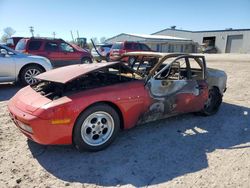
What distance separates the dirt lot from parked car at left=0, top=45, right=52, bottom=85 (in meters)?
3.40

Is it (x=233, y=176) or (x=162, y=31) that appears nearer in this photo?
(x=233, y=176)

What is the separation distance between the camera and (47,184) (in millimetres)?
2844

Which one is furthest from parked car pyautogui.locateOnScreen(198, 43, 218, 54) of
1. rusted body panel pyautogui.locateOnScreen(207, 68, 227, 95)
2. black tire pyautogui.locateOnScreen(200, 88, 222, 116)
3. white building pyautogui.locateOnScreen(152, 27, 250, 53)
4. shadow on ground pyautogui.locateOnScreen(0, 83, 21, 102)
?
black tire pyautogui.locateOnScreen(200, 88, 222, 116)

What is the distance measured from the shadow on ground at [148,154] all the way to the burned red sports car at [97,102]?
0.28m

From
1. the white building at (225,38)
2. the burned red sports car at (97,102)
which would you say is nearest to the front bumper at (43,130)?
the burned red sports car at (97,102)

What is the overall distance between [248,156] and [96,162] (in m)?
2.32

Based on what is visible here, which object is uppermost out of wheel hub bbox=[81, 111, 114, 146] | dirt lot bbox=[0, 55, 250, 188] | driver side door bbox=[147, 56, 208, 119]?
driver side door bbox=[147, 56, 208, 119]

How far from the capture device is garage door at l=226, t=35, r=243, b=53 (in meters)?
45.2

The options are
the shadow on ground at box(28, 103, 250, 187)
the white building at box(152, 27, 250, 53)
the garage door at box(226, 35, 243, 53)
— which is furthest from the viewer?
the garage door at box(226, 35, 243, 53)

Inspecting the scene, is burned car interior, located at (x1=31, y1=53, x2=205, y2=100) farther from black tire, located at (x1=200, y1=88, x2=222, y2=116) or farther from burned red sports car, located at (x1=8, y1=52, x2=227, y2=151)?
black tire, located at (x1=200, y1=88, x2=222, y2=116)

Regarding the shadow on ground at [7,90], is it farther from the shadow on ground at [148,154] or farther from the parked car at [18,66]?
the shadow on ground at [148,154]

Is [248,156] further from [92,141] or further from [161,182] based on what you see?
[92,141]

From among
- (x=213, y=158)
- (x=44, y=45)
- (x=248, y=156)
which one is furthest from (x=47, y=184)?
(x=44, y=45)

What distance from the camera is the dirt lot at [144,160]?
9.66ft
